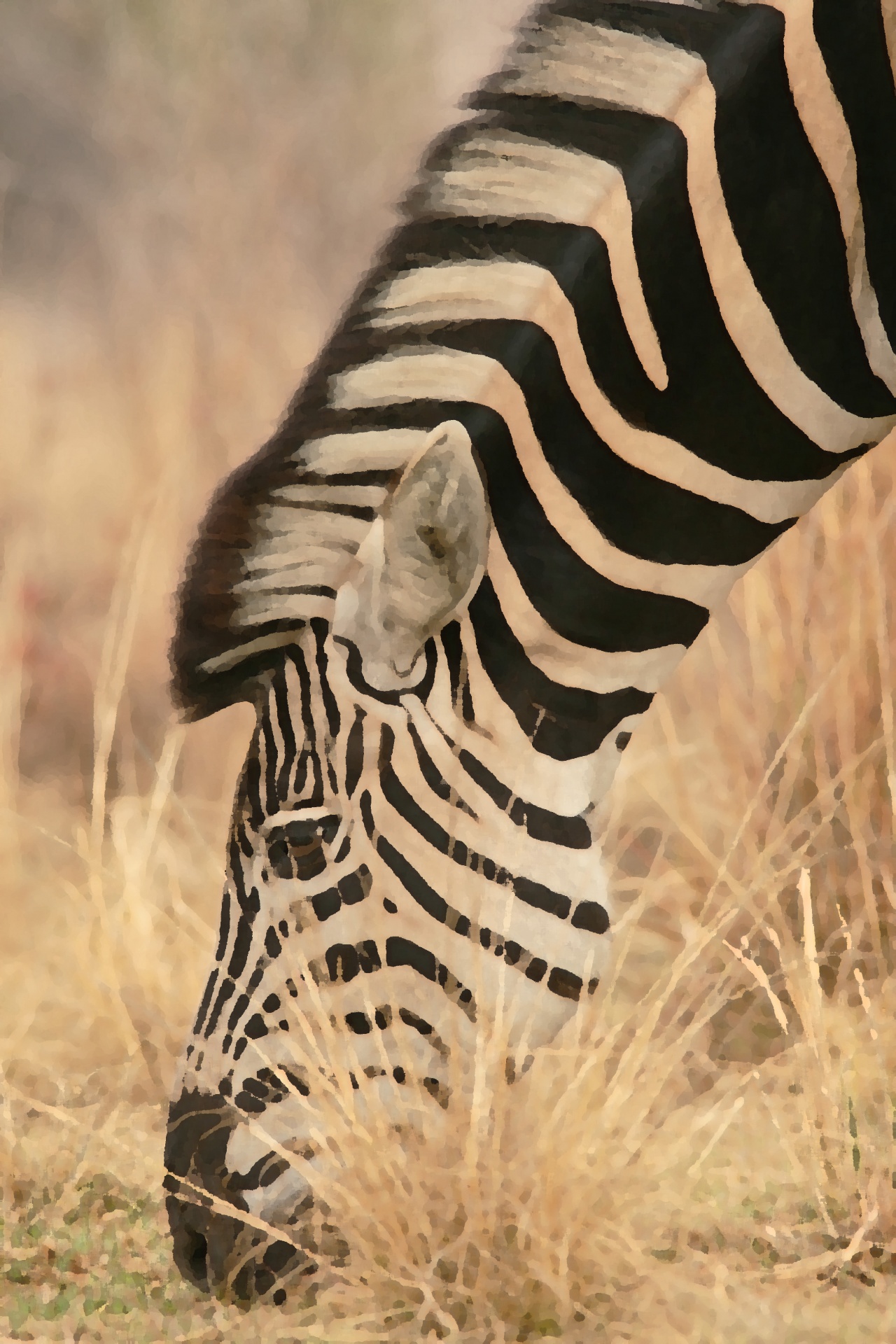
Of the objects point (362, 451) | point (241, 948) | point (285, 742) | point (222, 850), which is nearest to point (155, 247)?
point (222, 850)

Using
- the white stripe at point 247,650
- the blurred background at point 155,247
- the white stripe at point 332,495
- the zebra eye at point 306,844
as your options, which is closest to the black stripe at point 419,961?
the zebra eye at point 306,844

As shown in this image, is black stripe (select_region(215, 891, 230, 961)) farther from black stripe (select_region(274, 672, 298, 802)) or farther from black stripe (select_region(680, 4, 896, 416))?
black stripe (select_region(680, 4, 896, 416))

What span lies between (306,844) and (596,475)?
Result: 453mm

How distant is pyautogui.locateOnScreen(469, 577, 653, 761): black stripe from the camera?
107cm

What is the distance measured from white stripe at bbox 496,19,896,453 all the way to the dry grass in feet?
1.56

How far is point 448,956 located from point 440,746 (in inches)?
7.8

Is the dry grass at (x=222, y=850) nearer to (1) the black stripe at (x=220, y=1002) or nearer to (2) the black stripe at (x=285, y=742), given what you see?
(1) the black stripe at (x=220, y=1002)

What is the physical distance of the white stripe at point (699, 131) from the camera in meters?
1.01

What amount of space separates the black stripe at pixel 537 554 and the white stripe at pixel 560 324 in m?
0.09

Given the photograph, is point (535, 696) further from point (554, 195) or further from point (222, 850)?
point (222, 850)

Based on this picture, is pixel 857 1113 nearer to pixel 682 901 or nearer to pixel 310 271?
pixel 682 901

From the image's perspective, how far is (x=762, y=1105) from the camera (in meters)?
1.32

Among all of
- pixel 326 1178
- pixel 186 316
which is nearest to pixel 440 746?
pixel 326 1178

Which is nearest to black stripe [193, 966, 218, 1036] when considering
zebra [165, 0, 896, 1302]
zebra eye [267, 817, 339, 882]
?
zebra [165, 0, 896, 1302]
